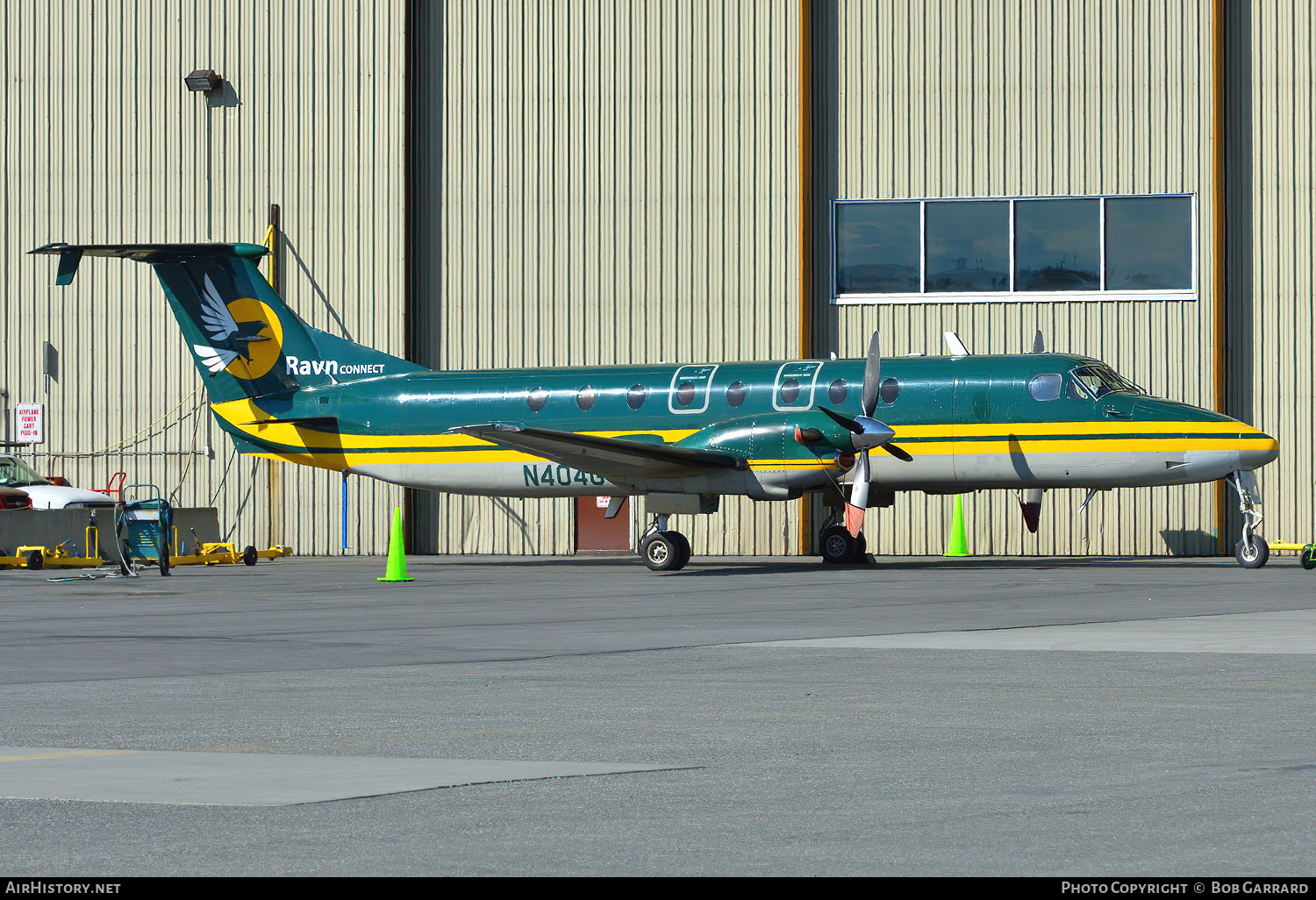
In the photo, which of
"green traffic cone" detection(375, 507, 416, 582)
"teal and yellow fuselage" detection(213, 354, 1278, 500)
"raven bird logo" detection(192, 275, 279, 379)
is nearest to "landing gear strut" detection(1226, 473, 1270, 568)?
"teal and yellow fuselage" detection(213, 354, 1278, 500)

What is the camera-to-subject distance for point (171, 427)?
3812cm

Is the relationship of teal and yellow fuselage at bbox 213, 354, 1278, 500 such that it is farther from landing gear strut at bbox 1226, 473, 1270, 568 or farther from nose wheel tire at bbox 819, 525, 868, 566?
nose wheel tire at bbox 819, 525, 868, 566

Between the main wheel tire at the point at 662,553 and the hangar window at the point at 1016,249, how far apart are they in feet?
30.8

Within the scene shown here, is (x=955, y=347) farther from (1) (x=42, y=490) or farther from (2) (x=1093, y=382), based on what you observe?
(1) (x=42, y=490)

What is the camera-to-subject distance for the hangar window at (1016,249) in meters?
34.7

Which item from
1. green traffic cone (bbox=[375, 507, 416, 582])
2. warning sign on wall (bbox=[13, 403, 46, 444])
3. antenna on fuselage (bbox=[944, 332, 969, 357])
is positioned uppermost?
antenna on fuselage (bbox=[944, 332, 969, 357])

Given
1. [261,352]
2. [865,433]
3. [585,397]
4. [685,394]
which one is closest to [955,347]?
Answer: [865,433]

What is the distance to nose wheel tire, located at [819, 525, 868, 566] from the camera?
30.3m

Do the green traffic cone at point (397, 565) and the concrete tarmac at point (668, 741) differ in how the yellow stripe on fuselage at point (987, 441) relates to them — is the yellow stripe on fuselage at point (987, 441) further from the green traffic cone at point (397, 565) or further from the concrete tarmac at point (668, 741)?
the concrete tarmac at point (668, 741)

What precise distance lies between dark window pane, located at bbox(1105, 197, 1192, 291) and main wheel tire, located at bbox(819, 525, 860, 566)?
889cm

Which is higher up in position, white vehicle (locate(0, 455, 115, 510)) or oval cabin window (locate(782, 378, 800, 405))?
oval cabin window (locate(782, 378, 800, 405))

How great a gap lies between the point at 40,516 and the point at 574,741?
957 inches

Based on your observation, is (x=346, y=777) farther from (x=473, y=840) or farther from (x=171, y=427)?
(x=171, y=427)
